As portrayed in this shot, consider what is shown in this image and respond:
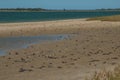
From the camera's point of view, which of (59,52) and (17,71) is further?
(59,52)

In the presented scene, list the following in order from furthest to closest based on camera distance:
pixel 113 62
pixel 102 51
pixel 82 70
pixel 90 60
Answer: pixel 102 51
pixel 90 60
pixel 113 62
pixel 82 70

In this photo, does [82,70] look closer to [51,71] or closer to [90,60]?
[51,71]

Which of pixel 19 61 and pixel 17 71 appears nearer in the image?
→ pixel 17 71

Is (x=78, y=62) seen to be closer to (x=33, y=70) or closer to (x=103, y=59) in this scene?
(x=103, y=59)

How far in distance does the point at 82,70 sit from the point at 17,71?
2.15m

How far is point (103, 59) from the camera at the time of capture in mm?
15008

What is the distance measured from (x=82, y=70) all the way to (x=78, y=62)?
1.97 m

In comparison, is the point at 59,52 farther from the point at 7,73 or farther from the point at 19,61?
the point at 7,73

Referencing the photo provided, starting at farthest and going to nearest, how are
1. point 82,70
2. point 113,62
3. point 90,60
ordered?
point 90,60
point 113,62
point 82,70

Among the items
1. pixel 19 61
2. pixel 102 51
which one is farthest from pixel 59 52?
pixel 19 61

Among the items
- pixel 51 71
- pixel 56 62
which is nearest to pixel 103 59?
pixel 56 62

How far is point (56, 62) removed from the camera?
575 inches

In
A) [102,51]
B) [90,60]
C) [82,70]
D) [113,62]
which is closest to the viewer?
[82,70]

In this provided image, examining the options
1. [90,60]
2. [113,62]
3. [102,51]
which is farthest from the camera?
[102,51]
